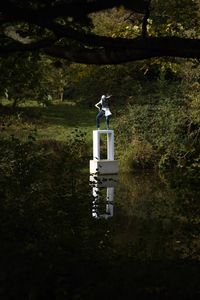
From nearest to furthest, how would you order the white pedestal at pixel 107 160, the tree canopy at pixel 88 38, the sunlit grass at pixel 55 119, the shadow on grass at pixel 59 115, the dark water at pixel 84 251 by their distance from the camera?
the tree canopy at pixel 88 38 → the dark water at pixel 84 251 → the white pedestal at pixel 107 160 → the sunlit grass at pixel 55 119 → the shadow on grass at pixel 59 115

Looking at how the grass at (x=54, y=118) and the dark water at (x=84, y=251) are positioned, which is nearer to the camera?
the dark water at (x=84, y=251)

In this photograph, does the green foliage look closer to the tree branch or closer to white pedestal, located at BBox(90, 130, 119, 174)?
white pedestal, located at BBox(90, 130, 119, 174)

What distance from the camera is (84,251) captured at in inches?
175

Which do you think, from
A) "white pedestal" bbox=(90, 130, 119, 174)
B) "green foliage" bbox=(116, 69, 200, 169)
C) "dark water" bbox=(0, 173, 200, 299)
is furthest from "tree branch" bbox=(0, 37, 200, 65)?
"green foliage" bbox=(116, 69, 200, 169)

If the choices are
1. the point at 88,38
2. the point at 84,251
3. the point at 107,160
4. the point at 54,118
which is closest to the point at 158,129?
the point at 107,160

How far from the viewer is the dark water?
12.2ft

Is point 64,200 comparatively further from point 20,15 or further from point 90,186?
point 20,15

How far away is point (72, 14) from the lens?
3.27m

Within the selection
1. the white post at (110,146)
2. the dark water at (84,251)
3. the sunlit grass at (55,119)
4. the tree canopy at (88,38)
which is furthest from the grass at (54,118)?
the tree canopy at (88,38)

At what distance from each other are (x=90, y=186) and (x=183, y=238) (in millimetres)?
1232

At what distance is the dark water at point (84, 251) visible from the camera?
12.2 ft

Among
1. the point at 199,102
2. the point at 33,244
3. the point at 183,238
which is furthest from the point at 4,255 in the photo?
the point at 199,102

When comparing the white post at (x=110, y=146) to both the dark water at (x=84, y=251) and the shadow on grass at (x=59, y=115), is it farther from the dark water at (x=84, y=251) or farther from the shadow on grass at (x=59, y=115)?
the dark water at (x=84, y=251)

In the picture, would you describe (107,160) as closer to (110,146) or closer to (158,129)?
(110,146)
